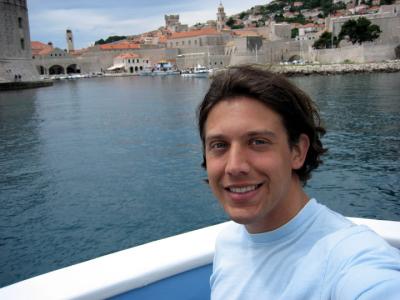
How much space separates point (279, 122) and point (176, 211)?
461 centimetres

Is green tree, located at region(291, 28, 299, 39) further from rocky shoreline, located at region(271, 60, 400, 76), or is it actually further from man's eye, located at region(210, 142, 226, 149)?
man's eye, located at region(210, 142, 226, 149)

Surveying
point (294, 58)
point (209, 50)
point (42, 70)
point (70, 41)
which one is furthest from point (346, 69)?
point (70, 41)

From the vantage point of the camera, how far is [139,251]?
1269 mm

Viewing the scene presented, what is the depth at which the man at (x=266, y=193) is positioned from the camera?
0.67 metres

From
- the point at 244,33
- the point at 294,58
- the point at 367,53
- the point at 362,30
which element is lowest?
the point at 367,53

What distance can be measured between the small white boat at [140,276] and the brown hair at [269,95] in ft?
1.77

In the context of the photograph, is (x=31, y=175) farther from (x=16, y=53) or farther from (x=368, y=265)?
(x=16, y=53)

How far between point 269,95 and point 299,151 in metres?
0.13

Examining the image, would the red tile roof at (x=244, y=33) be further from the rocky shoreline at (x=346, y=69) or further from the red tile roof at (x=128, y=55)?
the rocky shoreline at (x=346, y=69)

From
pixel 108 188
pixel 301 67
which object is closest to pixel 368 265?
pixel 108 188

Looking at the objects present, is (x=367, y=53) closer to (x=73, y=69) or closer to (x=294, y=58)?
(x=294, y=58)

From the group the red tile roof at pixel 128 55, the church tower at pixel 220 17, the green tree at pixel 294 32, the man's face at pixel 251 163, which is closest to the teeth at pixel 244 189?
the man's face at pixel 251 163

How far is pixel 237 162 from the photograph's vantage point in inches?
28.0

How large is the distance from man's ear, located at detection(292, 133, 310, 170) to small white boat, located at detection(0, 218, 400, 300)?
57cm
